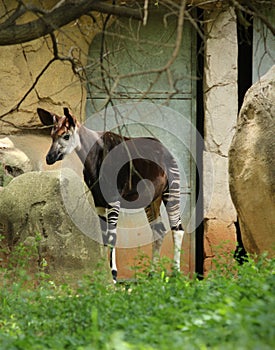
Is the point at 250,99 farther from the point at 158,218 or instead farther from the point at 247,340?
the point at 247,340

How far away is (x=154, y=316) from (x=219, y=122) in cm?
564

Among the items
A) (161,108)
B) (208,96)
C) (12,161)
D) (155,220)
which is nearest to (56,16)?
(12,161)

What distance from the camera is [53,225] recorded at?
29.1 feet

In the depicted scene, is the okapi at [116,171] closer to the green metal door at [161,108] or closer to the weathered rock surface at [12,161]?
the weathered rock surface at [12,161]

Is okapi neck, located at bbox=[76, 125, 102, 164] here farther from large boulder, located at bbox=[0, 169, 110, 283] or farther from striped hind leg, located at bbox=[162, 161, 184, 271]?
striped hind leg, located at bbox=[162, 161, 184, 271]

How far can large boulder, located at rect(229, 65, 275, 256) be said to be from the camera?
26.0 feet

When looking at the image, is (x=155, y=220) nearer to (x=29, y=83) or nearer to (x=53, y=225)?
(x=53, y=225)

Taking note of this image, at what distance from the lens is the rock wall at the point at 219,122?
10.7 m

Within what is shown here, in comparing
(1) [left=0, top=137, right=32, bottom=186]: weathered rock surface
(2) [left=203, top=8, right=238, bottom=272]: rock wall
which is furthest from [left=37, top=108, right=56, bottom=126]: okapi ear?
(2) [left=203, top=8, right=238, bottom=272]: rock wall

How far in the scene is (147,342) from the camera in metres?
4.54

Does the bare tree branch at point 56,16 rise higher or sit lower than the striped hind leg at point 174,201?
higher

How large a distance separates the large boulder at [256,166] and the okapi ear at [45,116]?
2.36m

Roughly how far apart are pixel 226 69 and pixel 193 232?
2.04m

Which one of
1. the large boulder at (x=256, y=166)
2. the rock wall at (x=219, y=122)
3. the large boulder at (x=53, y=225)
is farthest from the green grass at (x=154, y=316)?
the rock wall at (x=219, y=122)
